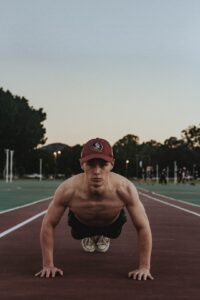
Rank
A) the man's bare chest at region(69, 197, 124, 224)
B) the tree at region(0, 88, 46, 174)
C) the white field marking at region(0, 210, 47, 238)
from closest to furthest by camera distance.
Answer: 1. the man's bare chest at region(69, 197, 124, 224)
2. the white field marking at region(0, 210, 47, 238)
3. the tree at region(0, 88, 46, 174)

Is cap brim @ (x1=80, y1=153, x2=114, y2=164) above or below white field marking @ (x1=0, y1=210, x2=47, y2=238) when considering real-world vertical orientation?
above

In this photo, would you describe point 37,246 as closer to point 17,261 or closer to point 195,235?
point 17,261

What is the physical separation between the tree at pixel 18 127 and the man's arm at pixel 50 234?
374 ft

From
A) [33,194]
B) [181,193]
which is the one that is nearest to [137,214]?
[33,194]

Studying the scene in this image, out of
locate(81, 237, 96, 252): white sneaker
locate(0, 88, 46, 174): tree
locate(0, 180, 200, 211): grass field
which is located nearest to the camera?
locate(81, 237, 96, 252): white sneaker

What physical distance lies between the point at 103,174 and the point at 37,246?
13.3 ft

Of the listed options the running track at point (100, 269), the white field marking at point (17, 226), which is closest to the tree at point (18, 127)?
the white field marking at point (17, 226)

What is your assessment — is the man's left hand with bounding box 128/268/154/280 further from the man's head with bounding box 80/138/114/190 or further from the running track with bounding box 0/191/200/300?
the man's head with bounding box 80/138/114/190

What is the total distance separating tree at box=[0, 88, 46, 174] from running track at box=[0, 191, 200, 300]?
10861 cm

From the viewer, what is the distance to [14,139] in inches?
4781

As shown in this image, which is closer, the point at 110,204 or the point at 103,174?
the point at 103,174

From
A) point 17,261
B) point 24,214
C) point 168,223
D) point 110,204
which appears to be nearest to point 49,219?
point 110,204

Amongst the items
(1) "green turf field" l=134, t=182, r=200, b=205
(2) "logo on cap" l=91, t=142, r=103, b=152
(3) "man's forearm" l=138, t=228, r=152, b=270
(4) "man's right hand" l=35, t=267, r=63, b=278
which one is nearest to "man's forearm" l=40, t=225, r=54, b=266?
(4) "man's right hand" l=35, t=267, r=63, b=278

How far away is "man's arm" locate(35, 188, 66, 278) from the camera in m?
6.99
